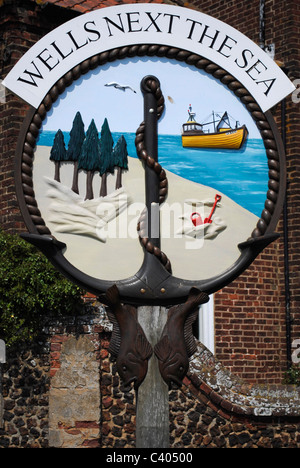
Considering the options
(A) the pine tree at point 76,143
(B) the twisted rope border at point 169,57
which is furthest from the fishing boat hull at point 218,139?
(A) the pine tree at point 76,143

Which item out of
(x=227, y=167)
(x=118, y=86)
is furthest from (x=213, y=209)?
(x=118, y=86)

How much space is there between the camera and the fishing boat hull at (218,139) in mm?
3664

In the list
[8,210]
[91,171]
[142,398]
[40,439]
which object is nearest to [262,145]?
[91,171]

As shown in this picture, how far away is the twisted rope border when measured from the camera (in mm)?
3418

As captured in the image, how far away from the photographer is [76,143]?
353 cm

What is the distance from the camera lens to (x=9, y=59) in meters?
9.48

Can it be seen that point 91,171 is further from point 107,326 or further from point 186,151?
point 107,326

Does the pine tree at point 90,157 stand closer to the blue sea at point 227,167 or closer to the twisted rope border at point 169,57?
the twisted rope border at point 169,57

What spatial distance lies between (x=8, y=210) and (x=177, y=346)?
6.05 metres

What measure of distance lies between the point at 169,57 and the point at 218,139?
481mm

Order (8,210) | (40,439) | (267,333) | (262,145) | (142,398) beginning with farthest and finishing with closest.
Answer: (267,333) < (8,210) < (40,439) < (262,145) < (142,398)

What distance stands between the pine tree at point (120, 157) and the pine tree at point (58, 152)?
0.25m

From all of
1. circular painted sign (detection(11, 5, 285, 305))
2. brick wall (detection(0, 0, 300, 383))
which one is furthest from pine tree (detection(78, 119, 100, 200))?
brick wall (detection(0, 0, 300, 383))

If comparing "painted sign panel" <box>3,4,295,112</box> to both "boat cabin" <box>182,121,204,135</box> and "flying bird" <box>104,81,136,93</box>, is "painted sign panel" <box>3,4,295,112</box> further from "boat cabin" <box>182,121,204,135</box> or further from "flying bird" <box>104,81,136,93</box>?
"boat cabin" <box>182,121,204,135</box>
